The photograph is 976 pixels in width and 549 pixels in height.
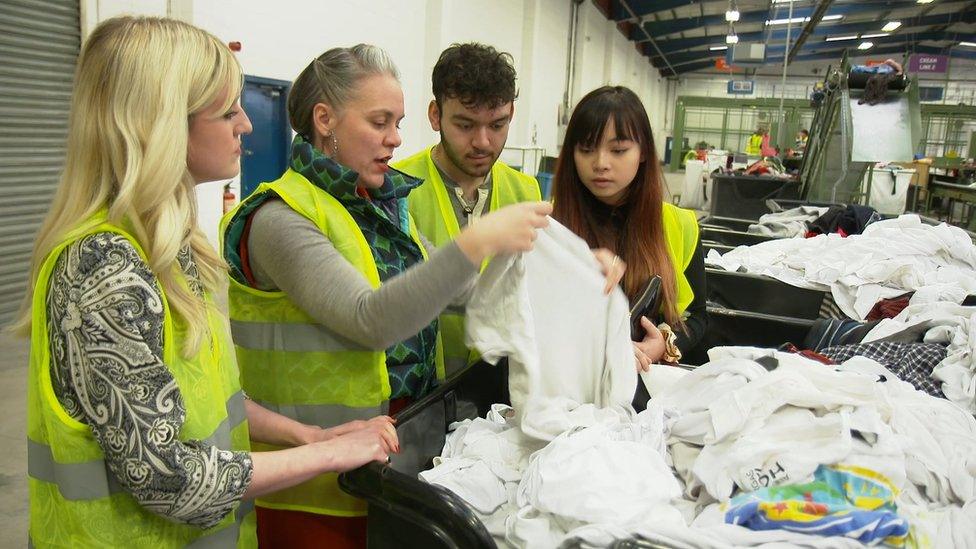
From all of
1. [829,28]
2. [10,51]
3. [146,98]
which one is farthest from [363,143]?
[829,28]

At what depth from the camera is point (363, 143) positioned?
127 centimetres

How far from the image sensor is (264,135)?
6273 millimetres

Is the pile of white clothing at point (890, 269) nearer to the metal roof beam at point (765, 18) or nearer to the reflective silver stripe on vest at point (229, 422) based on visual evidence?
the reflective silver stripe on vest at point (229, 422)

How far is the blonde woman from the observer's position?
872mm

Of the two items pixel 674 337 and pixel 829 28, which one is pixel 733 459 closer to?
pixel 674 337

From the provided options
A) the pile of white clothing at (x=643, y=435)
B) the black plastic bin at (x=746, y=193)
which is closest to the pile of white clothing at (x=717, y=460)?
the pile of white clothing at (x=643, y=435)

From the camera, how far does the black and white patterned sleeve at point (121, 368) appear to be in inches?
33.9

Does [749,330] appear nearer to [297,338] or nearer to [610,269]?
[610,269]

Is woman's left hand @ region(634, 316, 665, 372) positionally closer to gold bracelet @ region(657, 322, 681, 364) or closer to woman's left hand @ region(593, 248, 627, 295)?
gold bracelet @ region(657, 322, 681, 364)

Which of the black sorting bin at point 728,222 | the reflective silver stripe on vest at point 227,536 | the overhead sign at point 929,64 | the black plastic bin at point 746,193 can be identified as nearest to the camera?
the reflective silver stripe on vest at point 227,536

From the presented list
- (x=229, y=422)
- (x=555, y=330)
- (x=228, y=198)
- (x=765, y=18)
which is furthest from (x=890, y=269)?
(x=765, y=18)

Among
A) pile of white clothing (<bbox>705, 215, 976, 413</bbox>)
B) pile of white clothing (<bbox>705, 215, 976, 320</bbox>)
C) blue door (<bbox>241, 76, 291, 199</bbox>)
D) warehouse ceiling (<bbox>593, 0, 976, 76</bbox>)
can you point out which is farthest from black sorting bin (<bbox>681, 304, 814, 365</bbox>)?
warehouse ceiling (<bbox>593, 0, 976, 76</bbox>)

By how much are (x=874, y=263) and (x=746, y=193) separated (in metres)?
3.76

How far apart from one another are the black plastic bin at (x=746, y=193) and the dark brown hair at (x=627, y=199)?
492 cm
